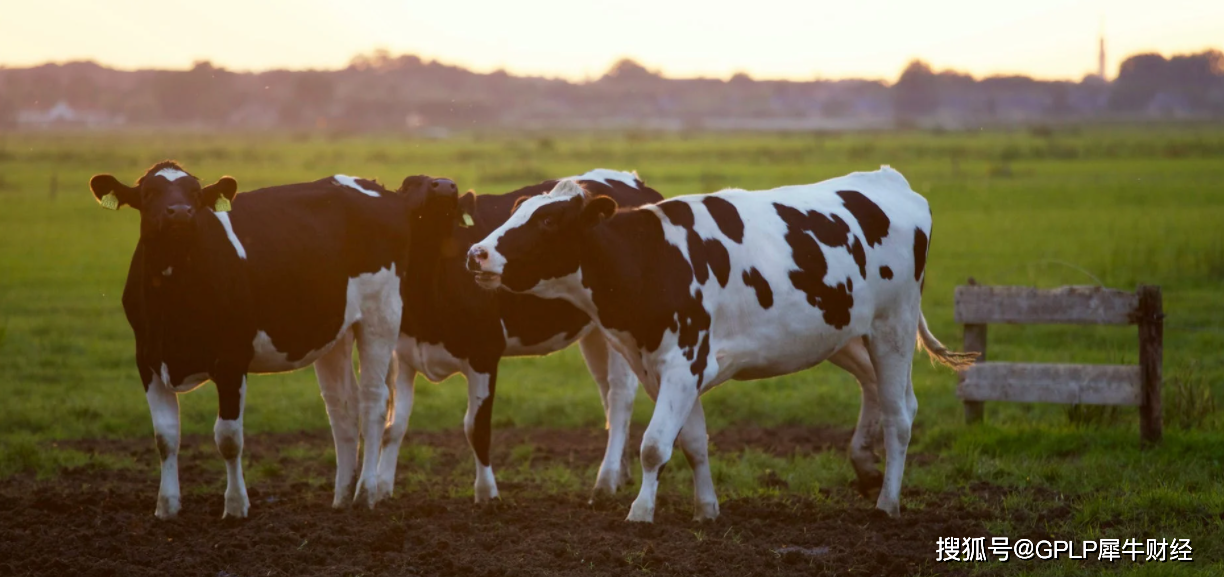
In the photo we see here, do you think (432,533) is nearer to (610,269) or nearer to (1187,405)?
(610,269)

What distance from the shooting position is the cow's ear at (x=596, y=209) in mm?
7680

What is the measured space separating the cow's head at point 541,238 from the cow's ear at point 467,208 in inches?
67.4

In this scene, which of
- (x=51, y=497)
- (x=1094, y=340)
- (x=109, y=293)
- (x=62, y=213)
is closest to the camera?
(x=51, y=497)

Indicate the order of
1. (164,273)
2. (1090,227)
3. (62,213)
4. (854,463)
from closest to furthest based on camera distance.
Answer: (164,273) < (854,463) < (1090,227) < (62,213)

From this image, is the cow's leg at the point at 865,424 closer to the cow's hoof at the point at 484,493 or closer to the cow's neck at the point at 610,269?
the cow's neck at the point at 610,269

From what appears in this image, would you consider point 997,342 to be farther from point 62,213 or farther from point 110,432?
point 62,213

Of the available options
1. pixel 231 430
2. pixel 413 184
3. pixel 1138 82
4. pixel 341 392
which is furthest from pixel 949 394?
pixel 1138 82

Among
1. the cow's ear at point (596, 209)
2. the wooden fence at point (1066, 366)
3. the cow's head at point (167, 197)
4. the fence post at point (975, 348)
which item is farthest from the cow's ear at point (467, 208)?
the fence post at point (975, 348)

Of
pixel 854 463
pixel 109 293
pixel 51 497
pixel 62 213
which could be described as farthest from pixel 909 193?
pixel 62 213

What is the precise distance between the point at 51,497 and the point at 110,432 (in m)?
3.44

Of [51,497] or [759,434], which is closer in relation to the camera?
[51,497]

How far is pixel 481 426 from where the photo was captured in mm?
9125

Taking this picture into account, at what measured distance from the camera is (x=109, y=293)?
2145 centimetres

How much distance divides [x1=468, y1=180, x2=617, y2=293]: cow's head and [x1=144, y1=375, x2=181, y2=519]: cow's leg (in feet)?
7.44
